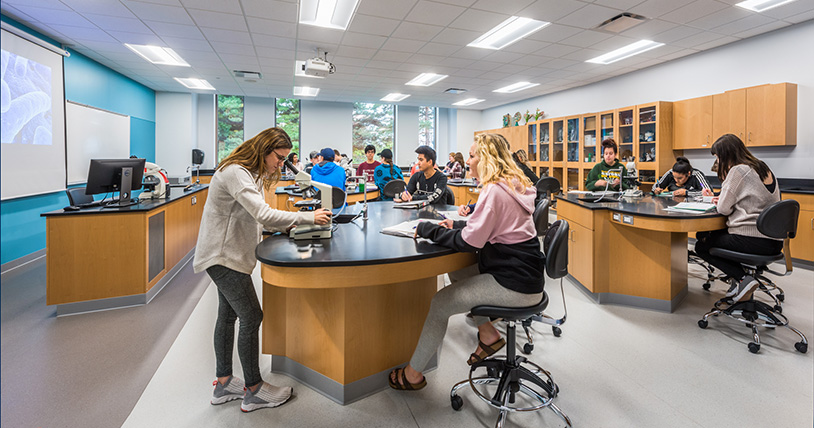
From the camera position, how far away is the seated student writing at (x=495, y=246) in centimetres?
173

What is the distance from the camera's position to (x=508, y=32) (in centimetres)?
508

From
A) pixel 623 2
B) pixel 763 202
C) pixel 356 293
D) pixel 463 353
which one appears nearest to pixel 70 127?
pixel 356 293

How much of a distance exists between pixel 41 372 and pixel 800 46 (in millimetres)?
8166

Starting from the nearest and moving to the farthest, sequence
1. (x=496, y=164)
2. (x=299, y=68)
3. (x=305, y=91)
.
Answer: (x=496, y=164) < (x=299, y=68) < (x=305, y=91)

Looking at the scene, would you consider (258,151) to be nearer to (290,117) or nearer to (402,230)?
(402,230)

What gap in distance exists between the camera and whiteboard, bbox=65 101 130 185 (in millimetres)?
5613

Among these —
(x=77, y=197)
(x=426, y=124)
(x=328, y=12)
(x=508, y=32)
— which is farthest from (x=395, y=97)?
(x=77, y=197)

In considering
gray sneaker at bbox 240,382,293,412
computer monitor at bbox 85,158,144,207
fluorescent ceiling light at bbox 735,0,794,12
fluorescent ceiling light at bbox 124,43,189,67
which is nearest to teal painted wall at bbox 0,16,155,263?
fluorescent ceiling light at bbox 124,43,189,67

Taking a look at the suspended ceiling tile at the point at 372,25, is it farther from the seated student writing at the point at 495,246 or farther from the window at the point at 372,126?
the window at the point at 372,126

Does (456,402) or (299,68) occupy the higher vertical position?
(299,68)

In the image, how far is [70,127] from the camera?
219 inches

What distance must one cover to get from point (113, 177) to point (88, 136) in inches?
137

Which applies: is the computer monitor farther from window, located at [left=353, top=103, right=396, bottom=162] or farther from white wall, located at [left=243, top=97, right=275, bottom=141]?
window, located at [left=353, top=103, right=396, bottom=162]

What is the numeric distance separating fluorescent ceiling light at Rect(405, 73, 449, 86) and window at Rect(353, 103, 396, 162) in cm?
350
